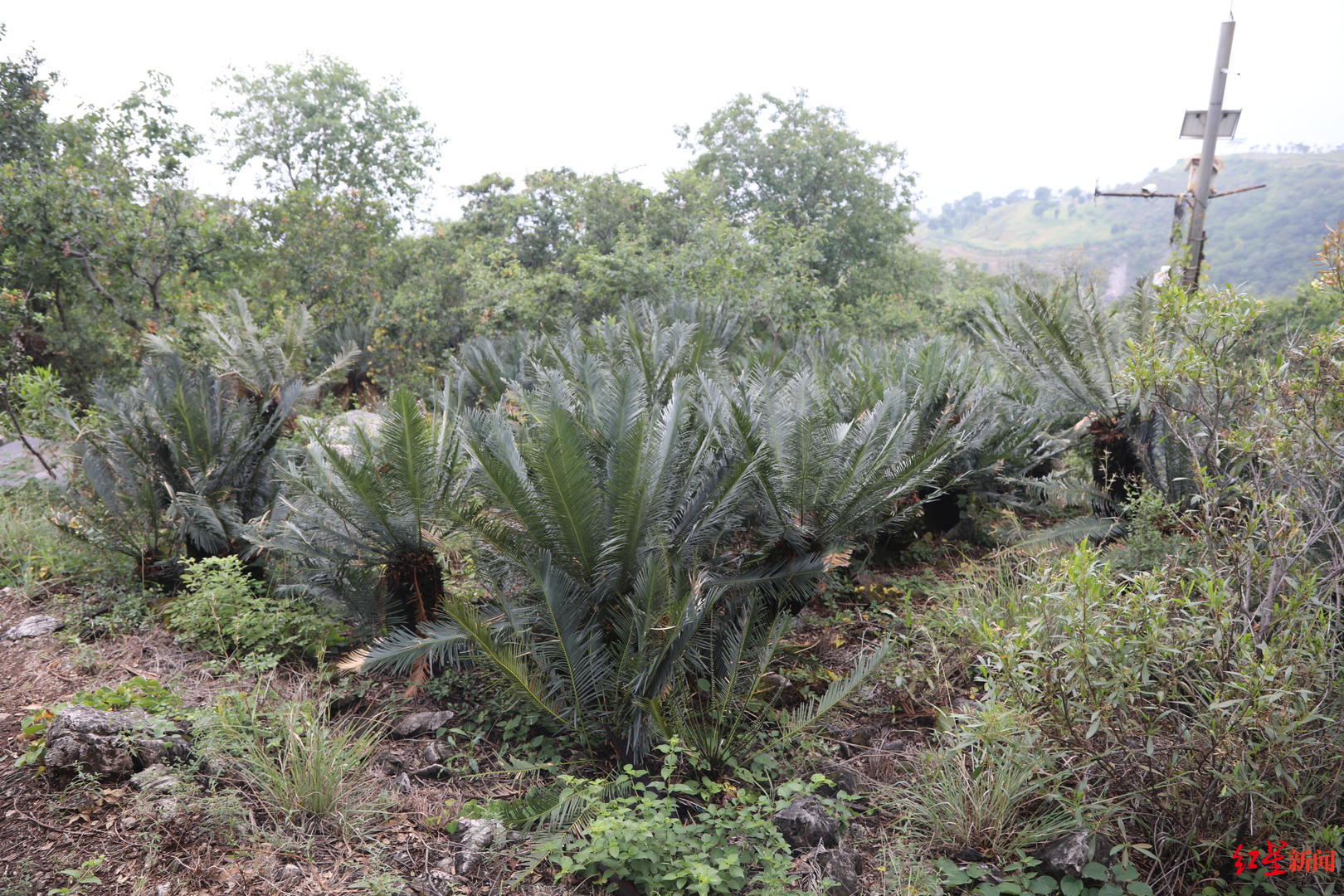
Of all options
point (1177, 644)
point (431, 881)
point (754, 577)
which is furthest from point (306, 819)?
point (1177, 644)

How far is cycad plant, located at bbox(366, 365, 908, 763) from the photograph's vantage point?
354cm

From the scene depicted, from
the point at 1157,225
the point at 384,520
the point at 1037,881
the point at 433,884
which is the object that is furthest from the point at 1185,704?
the point at 1157,225

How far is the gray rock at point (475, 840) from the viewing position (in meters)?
2.91

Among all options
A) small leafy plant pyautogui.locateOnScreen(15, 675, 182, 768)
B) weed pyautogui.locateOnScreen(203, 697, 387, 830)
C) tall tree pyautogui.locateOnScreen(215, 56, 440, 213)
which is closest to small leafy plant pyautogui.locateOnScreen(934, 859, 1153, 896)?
weed pyautogui.locateOnScreen(203, 697, 387, 830)

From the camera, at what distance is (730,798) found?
10.9 feet

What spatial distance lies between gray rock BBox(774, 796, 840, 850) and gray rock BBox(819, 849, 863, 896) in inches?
2.9

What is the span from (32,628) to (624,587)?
3532mm

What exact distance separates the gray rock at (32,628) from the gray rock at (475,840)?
10.4 feet

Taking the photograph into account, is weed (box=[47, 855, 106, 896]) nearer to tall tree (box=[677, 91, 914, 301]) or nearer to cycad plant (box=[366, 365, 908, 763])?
cycad plant (box=[366, 365, 908, 763])

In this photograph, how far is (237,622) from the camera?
432 cm

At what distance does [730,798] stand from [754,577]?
1.12m

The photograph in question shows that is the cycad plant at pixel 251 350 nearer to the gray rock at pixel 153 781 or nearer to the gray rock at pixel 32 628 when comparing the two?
the gray rock at pixel 32 628

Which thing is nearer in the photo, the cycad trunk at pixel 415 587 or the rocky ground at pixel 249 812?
the rocky ground at pixel 249 812

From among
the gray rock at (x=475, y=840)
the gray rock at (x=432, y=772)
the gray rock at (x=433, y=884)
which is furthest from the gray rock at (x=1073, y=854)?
the gray rock at (x=432, y=772)
